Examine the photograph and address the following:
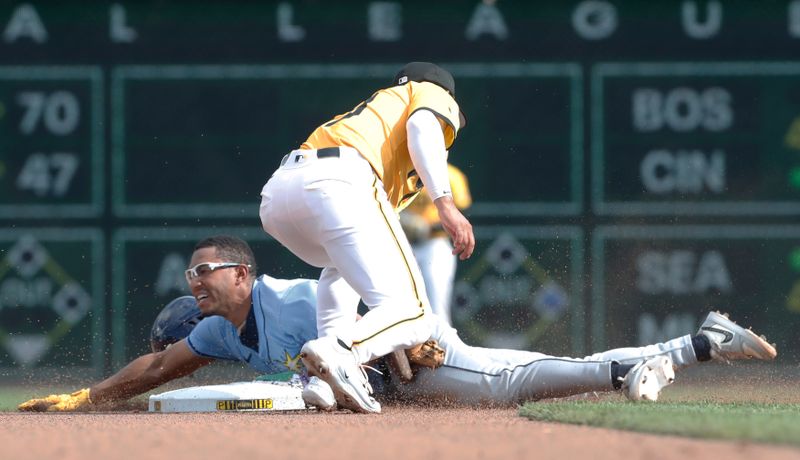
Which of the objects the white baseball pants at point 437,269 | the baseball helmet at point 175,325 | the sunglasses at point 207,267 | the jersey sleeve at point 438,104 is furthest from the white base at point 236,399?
the white baseball pants at point 437,269

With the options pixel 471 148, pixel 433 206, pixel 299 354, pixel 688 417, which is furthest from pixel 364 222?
pixel 471 148

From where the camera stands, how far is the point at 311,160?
15.4 ft

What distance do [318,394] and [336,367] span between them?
1.00ft

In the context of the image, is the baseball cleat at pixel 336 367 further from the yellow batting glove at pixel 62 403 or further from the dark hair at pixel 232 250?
the yellow batting glove at pixel 62 403

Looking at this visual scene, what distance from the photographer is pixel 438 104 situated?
4797mm

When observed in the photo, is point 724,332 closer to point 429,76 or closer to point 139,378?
point 429,76

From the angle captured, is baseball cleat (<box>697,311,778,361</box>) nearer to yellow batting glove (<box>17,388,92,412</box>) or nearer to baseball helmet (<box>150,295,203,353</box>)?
baseball helmet (<box>150,295,203,353</box>)

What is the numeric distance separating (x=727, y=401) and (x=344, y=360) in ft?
5.79

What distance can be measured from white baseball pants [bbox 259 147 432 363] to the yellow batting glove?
1.17 m

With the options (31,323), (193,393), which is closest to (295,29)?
(31,323)

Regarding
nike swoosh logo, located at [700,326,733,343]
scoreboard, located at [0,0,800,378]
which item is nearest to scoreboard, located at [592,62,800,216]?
scoreboard, located at [0,0,800,378]

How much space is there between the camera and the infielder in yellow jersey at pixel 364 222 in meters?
4.48

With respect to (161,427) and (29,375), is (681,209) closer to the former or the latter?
(29,375)

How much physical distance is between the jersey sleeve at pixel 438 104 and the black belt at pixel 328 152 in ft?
0.84
